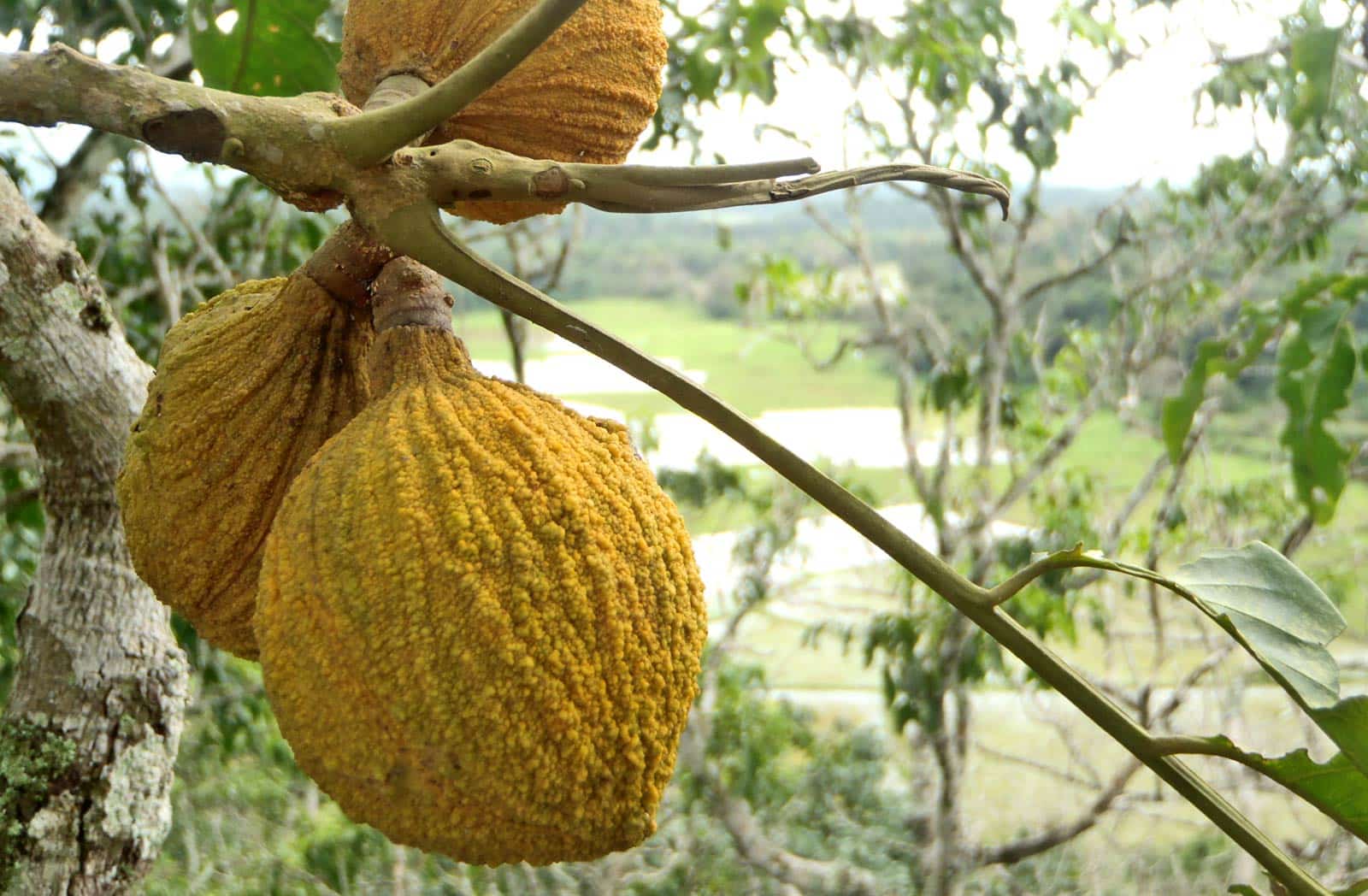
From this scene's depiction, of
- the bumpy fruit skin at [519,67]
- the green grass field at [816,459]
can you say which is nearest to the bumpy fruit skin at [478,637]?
the bumpy fruit skin at [519,67]

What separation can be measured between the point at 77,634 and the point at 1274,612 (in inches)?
28.9

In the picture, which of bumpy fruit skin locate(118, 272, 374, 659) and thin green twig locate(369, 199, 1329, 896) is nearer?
thin green twig locate(369, 199, 1329, 896)

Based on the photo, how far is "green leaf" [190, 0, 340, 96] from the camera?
3.07 ft

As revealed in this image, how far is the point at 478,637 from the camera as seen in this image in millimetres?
600

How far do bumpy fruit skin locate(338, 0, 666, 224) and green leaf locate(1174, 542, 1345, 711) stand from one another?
0.45 m

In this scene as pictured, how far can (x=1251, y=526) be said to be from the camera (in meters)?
3.90

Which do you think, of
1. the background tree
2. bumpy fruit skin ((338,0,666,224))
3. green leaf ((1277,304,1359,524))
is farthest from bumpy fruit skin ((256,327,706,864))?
green leaf ((1277,304,1359,524))

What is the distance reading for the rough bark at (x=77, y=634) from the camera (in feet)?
2.56

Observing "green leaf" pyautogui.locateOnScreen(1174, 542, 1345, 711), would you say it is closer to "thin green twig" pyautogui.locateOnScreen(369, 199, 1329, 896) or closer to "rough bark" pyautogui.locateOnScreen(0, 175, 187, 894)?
"thin green twig" pyautogui.locateOnScreen(369, 199, 1329, 896)

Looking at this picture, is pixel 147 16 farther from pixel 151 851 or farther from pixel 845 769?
pixel 845 769

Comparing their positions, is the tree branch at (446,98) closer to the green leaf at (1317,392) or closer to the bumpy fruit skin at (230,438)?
the bumpy fruit skin at (230,438)

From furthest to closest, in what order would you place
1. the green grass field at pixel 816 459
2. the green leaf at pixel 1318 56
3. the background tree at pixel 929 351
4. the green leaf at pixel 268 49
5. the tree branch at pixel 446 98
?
the green grass field at pixel 816 459
the background tree at pixel 929 351
the green leaf at pixel 1318 56
the green leaf at pixel 268 49
the tree branch at pixel 446 98

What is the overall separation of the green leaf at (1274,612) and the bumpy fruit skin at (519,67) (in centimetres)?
45

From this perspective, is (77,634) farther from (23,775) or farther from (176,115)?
(176,115)
